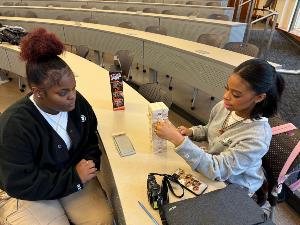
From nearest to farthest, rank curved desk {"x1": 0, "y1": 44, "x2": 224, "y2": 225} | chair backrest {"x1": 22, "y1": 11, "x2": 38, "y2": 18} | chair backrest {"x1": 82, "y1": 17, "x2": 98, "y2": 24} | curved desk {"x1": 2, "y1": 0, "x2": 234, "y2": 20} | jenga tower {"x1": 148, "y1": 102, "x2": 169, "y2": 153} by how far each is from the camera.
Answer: curved desk {"x1": 0, "y1": 44, "x2": 224, "y2": 225}
jenga tower {"x1": 148, "y1": 102, "x2": 169, "y2": 153}
chair backrest {"x1": 82, "y1": 17, "x2": 98, "y2": 24}
curved desk {"x1": 2, "y1": 0, "x2": 234, "y2": 20}
chair backrest {"x1": 22, "y1": 11, "x2": 38, "y2": 18}

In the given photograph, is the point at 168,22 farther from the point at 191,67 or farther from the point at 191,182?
the point at 191,182

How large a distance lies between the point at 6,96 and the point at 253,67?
3.84 meters

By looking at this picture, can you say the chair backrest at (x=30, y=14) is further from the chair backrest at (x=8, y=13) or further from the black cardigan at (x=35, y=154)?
the black cardigan at (x=35, y=154)

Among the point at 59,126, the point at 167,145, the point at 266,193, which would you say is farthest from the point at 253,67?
the point at 59,126

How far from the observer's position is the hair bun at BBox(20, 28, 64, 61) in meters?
1.07

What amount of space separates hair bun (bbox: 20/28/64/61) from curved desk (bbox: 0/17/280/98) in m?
1.73

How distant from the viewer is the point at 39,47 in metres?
1.07

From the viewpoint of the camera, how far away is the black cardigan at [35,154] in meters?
1.05

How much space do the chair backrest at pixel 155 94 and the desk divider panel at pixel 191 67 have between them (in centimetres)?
83

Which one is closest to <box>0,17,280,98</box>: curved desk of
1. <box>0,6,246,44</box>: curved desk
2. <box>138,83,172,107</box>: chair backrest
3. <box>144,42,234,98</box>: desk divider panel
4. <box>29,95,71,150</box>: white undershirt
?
<box>144,42,234,98</box>: desk divider panel

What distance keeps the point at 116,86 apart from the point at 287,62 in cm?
447

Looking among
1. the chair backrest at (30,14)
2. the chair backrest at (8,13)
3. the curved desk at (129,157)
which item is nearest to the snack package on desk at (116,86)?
the curved desk at (129,157)

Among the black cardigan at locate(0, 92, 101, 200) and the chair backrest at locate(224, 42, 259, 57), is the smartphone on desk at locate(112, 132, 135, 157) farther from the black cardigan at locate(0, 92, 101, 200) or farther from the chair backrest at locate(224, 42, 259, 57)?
the chair backrest at locate(224, 42, 259, 57)

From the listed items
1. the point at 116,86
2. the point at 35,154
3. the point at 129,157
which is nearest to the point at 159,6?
the point at 116,86
